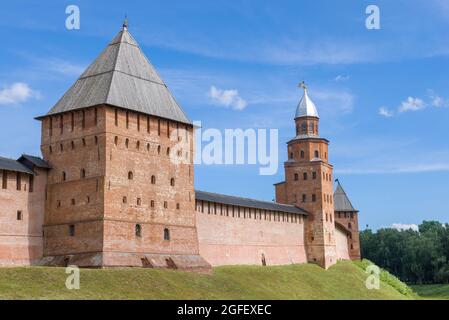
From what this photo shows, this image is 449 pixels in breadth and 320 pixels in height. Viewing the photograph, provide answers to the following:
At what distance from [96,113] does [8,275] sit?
12.6 m

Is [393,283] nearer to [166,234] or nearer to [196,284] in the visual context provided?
[166,234]

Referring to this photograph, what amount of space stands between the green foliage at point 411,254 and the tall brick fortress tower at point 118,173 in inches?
2330

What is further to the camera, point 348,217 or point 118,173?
point 348,217

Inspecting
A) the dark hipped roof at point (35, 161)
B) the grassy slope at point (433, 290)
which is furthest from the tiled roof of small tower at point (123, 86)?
the grassy slope at point (433, 290)

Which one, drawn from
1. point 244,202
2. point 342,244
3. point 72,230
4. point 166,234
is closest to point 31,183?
point 72,230

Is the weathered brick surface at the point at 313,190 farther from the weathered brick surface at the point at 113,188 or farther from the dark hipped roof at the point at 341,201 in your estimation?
the weathered brick surface at the point at 113,188

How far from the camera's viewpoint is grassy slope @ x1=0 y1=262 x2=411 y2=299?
3247cm

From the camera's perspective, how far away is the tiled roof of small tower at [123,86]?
42.7 meters

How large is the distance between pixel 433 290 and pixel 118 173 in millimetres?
59187

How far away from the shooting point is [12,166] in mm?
39969

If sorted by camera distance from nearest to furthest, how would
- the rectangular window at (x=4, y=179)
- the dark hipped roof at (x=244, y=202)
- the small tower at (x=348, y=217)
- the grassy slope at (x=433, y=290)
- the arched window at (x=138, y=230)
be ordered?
the rectangular window at (x=4, y=179) < the arched window at (x=138, y=230) < the dark hipped roof at (x=244, y=202) < the small tower at (x=348, y=217) < the grassy slope at (x=433, y=290)

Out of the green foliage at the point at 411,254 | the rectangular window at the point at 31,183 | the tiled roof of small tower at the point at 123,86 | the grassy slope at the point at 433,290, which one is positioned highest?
the tiled roof of small tower at the point at 123,86
